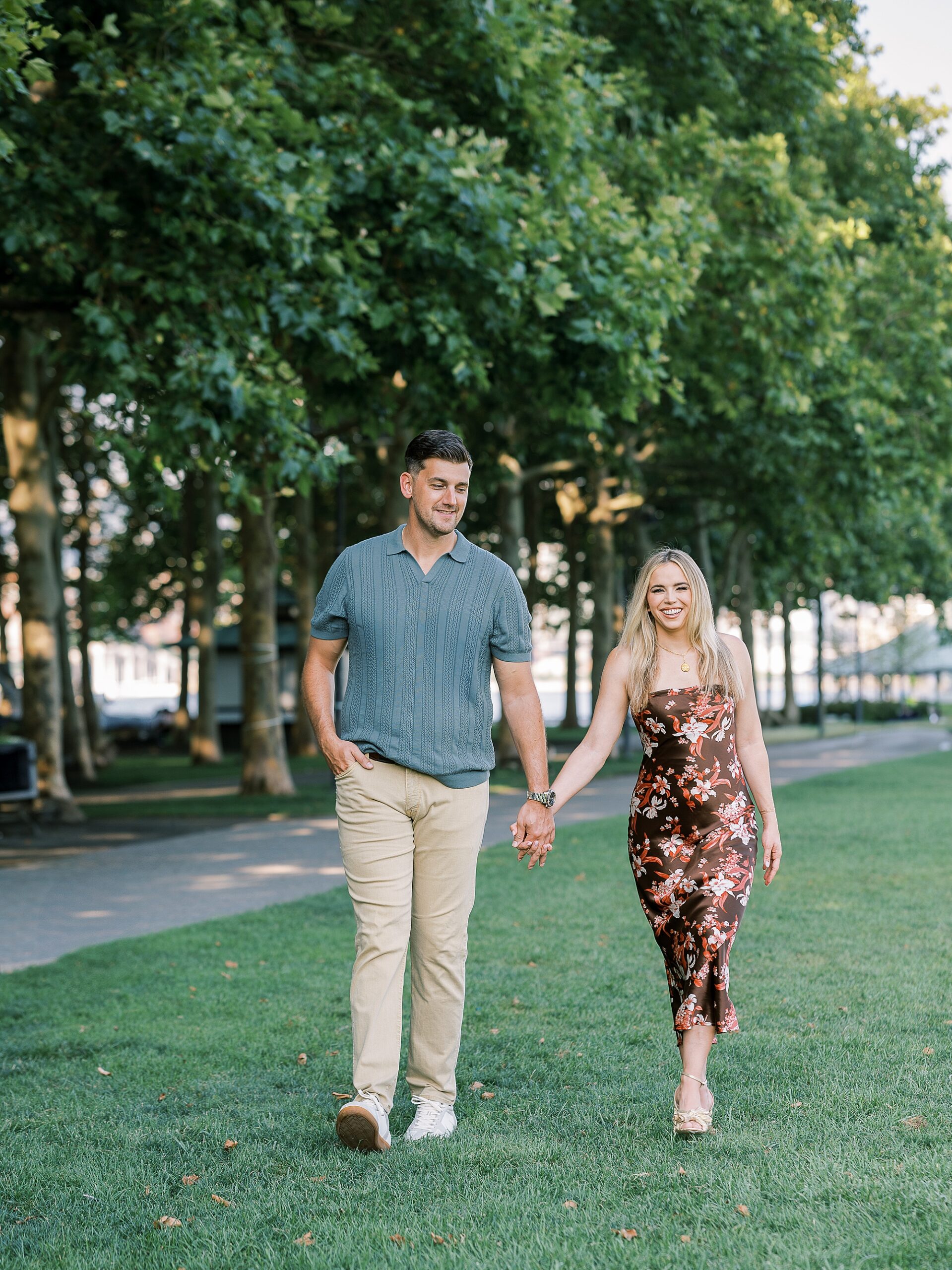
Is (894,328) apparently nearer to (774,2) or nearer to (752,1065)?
(774,2)

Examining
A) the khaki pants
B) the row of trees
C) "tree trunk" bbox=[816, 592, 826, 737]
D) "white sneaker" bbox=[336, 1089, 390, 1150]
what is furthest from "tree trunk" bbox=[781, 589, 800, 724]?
"white sneaker" bbox=[336, 1089, 390, 1150]

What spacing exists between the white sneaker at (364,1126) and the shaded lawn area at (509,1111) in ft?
0.22

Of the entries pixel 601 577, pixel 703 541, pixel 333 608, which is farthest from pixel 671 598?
pixel 703 541

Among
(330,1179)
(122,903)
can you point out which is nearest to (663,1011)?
(330,1179)

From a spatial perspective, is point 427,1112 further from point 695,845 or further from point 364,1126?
point 695,845

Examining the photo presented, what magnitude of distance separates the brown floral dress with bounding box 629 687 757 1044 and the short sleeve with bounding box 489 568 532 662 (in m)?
0.46

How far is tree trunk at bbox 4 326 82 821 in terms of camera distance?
55.4 feet

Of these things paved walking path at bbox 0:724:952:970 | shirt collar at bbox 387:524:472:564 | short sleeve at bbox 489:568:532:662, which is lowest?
paved walking path at bbox 0:724:952:970

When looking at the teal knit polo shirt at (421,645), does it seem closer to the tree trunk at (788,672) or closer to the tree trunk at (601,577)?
the tree trunk at (601,577)

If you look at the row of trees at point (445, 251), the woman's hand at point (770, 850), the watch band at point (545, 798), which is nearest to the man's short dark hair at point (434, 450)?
the watch band at point (545, 798)

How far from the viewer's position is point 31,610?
17.4 m

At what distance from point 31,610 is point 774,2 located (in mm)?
11710

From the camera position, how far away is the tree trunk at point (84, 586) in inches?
1178

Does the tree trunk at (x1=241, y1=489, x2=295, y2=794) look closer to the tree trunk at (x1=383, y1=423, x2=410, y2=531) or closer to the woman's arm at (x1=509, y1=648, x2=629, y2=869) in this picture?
the tree trunk at (x1=383, y1=423, x2=410, y2=531)
